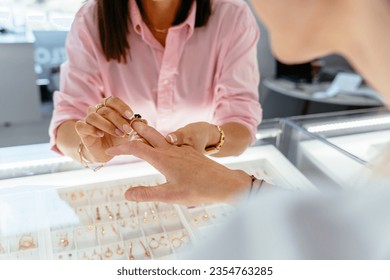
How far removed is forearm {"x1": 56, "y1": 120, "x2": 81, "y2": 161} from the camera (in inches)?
42.3

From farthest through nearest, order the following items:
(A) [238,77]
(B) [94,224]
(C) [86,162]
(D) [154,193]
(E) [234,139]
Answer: (A) [238,77]
(E) [234,139]
(C) [86,162]
(B) [94,224]
(D) [154,193]

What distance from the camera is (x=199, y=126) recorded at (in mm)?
1044

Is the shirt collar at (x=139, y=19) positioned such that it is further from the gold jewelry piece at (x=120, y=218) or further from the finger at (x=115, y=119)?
the gold jewelry piece at (x=120, y=218)

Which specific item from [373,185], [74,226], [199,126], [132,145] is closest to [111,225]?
[74,226]

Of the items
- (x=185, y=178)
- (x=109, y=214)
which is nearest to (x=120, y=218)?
(x=109, y=214)

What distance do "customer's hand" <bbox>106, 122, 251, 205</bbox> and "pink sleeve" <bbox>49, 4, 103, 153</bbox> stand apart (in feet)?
1.28

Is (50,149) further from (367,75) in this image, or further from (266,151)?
(367,75)

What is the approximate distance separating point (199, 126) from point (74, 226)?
38 cm

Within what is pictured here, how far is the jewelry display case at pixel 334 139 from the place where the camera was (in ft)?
3.53

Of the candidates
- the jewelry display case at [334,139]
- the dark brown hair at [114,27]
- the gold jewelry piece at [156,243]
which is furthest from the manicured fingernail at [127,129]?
the jewelry display case at [334,139]

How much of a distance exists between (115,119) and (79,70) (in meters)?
0.34

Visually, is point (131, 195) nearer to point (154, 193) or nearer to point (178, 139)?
point (154, 193)

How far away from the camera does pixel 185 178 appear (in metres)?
0.79

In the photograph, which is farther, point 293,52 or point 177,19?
point 177,19
